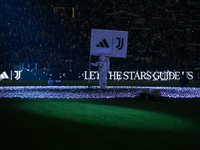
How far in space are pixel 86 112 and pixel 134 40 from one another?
88.2 feet

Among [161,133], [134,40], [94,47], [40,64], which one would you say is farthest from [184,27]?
[161,133]

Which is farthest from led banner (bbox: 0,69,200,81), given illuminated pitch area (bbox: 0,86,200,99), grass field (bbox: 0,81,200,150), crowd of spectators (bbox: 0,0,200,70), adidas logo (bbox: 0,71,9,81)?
grass field (bbox: 0,81,200,150)

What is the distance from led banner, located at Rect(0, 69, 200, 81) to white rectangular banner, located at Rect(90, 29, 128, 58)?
951 centimetres

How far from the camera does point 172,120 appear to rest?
8.52 m

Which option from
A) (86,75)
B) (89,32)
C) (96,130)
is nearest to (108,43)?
(86,75)

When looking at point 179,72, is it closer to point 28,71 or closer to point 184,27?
point 184,27

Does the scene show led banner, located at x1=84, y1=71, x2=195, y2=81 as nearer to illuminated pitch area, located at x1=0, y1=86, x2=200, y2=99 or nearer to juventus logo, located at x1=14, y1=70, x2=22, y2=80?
juventus logo, located at x1=14, y1=70, x2=22, y2=80

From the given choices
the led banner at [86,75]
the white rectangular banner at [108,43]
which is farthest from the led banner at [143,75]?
the white rectangular banner at [108,43]

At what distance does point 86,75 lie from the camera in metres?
30.8

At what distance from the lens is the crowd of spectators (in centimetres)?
3095

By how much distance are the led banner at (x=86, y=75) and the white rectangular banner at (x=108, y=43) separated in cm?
951

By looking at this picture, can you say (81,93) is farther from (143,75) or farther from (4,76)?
(143,75)

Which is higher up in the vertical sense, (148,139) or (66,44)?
(66,44)

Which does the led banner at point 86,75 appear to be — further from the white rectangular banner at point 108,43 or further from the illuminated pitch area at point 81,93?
the white rectangular banner at point 108,43
